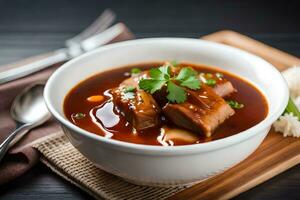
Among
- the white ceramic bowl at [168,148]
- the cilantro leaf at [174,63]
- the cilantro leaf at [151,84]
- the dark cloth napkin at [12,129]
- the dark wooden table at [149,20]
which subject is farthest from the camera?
the dark wooden table at [149,20]

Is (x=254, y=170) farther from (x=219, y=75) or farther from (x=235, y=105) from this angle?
(x=219, y=75)

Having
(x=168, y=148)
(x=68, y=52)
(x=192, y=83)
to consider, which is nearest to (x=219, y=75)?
(x=192, y=83)

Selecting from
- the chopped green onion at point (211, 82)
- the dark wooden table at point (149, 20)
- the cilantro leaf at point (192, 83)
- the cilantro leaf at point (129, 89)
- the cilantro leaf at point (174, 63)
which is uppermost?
the cilantro leaf at point (192, 83)

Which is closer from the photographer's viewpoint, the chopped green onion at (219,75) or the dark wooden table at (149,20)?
the chopped green onion at (219,75)

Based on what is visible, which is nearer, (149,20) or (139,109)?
(139,109)

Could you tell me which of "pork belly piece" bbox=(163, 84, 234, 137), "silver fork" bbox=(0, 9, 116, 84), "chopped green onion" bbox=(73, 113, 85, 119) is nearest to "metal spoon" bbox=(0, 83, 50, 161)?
"silver fork" bbox=(0, 9, 116, 84)

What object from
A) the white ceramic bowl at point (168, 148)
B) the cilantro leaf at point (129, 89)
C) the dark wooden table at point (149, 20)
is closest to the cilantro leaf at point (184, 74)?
the cilantro leaf at point (129, 89)

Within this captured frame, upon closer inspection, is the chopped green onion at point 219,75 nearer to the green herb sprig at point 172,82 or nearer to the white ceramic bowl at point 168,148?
the white ceramic bowl at point 168,148

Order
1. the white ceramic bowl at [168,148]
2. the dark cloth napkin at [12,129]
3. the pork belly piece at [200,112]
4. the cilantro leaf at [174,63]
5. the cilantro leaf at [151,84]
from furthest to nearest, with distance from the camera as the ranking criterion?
the cilantro leaf at [174,63], the dark cloth napkin at [12,129], the cilantro leaf at [151,84], the pork belly piece at [200,112], the white ceramic bowl at [168,148]
